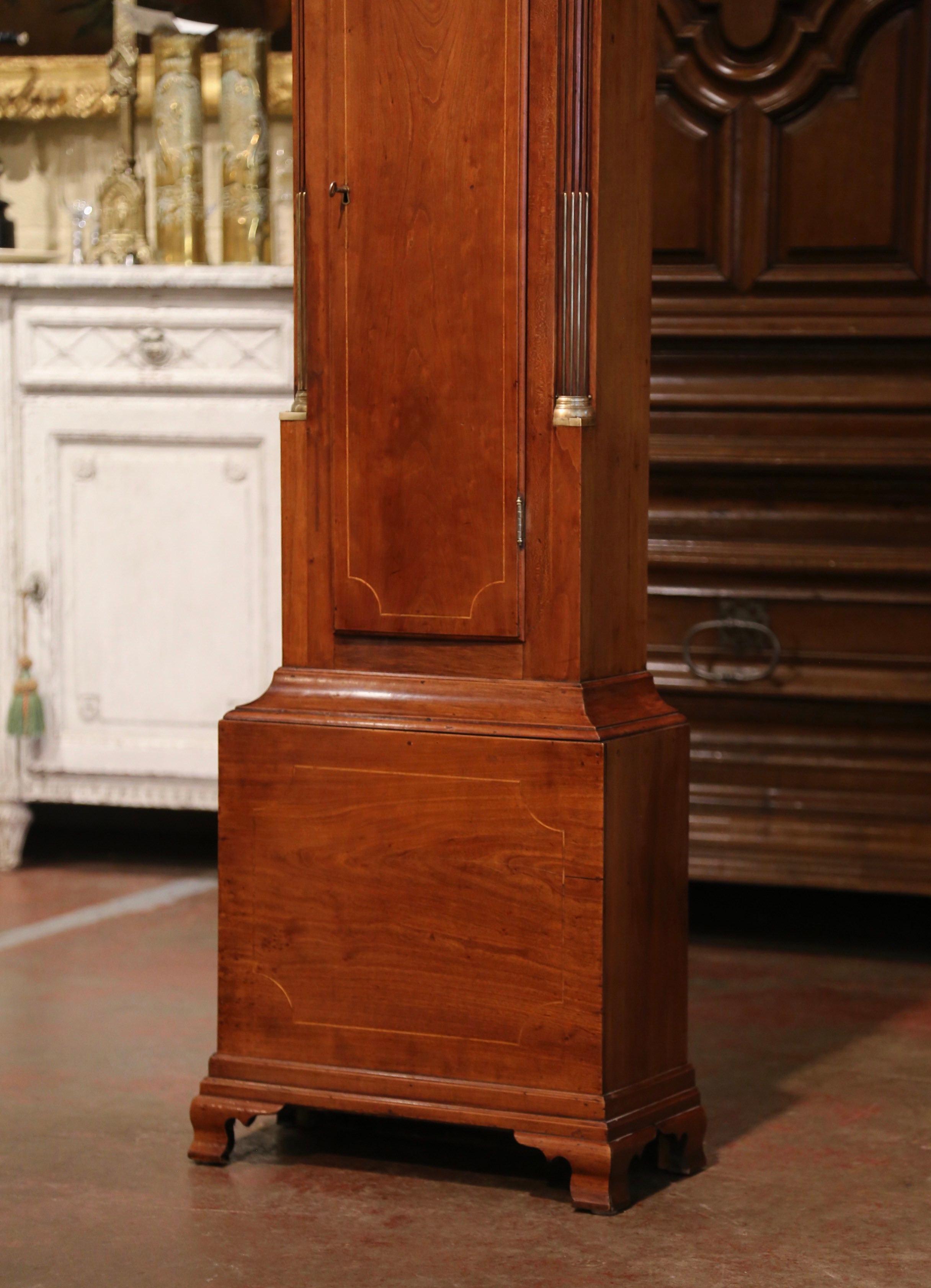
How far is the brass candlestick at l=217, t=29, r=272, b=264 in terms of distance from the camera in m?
4.18

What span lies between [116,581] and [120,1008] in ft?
3.89

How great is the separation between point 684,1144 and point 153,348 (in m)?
2.22

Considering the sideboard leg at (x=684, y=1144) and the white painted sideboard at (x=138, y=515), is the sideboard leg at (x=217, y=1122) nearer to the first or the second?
the sideboard leg at (x=684, y=1144)

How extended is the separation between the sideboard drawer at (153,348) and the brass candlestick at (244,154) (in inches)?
13.3

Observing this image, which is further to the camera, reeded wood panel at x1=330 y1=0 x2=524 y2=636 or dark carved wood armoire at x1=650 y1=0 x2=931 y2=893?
dark carved wood armoire at x1=650 y1=0 x2=931 y2=893

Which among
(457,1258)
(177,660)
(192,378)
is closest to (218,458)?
(192,378)

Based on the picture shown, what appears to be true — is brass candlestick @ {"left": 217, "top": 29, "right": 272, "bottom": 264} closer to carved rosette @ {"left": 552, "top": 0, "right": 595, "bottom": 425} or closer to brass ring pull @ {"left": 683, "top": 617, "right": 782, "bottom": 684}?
brass ring pull @ {"left": 683, "top": 617, "right": 782, "bottom": 684}

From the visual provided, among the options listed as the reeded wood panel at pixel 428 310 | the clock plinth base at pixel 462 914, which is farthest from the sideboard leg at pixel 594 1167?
the reeded wood panel at pixel 428 310

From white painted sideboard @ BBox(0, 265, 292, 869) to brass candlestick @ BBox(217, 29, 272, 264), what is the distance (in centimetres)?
35

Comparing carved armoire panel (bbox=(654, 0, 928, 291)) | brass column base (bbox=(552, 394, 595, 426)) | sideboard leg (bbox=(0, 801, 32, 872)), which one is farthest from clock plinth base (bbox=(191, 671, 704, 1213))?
sideboard leg (bbox=(0, 801, 32, 872))

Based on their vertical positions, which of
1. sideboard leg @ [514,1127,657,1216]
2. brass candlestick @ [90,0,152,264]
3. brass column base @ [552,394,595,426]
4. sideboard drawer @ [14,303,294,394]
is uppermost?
brass candlestick @ [90,0,152,264]

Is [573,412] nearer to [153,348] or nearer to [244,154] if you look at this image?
[153,348]

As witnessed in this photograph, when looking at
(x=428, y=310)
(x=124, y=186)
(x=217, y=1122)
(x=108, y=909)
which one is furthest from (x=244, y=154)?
(x=217, y=1122)

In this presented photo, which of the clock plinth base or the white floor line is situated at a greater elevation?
the clock plinth base
